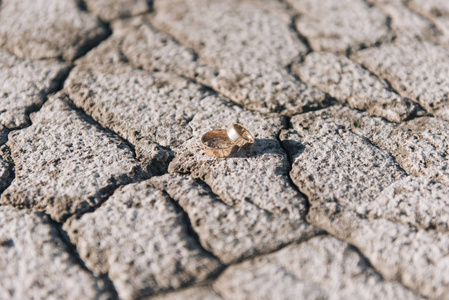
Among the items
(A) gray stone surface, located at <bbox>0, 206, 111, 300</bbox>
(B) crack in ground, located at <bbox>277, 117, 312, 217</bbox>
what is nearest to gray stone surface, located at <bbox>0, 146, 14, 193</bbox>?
(A) gray stone surface, located at <bbox>0, 206, 111, 300</bbox>

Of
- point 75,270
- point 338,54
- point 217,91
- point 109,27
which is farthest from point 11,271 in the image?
point 338,54

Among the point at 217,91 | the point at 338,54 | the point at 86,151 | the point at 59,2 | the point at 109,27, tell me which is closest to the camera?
the point at 86,151

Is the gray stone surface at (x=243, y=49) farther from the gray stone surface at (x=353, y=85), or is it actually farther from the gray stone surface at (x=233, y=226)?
the gray stone surface at (x=233, y=226)

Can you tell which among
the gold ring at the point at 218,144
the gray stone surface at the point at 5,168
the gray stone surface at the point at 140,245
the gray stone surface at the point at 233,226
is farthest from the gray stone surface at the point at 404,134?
the gray stone surface at the point at 5,168

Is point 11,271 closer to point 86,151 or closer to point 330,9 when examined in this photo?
point 86,151

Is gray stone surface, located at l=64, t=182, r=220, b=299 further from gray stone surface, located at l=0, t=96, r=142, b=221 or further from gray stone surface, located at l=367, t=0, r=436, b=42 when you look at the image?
gray stone surface, located at l=367, t=0, r=436, b=42

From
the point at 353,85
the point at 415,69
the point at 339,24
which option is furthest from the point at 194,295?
the point at 339,24

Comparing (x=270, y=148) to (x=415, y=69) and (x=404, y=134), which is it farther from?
(x=415, y=69)
